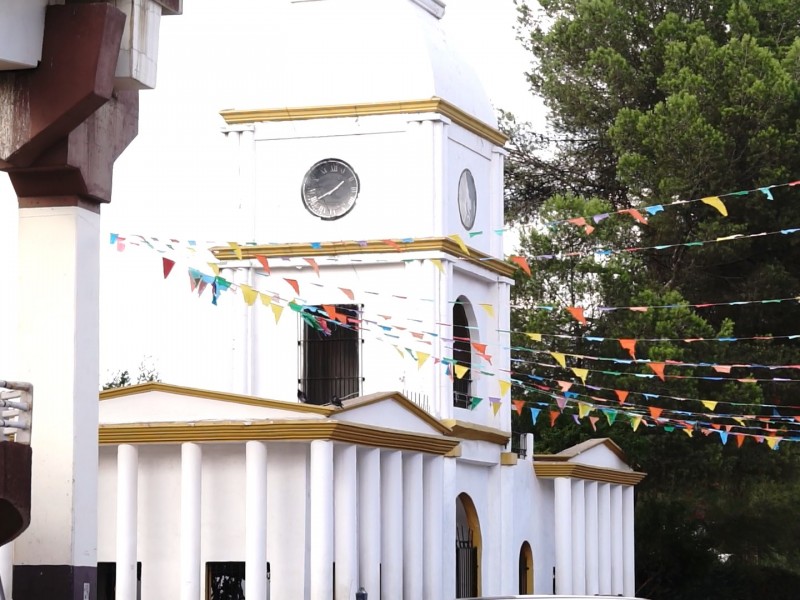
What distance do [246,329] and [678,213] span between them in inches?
518

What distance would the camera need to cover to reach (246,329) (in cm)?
2780

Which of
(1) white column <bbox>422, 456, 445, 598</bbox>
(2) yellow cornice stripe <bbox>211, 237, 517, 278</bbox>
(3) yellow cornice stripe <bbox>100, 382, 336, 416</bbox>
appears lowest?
(1) white column <bbox>422, 456, 445, 598</bbox>

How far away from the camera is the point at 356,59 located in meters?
27.3

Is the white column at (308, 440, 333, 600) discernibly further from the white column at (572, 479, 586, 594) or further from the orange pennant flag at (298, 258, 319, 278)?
the white column at (572, 479, 586, 594)

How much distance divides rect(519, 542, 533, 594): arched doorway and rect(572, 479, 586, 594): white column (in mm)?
922

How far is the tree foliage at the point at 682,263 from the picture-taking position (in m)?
36.0

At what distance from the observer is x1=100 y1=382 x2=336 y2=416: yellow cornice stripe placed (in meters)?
22.3

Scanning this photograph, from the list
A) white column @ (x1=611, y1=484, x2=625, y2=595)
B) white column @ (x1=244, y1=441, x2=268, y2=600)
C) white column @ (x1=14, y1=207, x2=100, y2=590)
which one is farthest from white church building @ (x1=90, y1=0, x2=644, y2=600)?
white column @ (x1=14, y1=207, x2=100, y2=590)

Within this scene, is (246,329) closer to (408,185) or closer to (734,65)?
(408,185)

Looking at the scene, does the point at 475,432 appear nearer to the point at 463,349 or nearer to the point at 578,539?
the point at 463,349

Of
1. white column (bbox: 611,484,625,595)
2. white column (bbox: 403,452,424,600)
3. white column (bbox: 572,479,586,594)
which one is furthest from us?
white column (bbox: 611,484,625,595)

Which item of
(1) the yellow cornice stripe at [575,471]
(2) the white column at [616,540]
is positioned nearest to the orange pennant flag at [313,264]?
(1) the yellow cornice stripe at [575,471]

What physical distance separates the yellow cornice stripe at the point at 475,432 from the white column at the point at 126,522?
17.6 feet

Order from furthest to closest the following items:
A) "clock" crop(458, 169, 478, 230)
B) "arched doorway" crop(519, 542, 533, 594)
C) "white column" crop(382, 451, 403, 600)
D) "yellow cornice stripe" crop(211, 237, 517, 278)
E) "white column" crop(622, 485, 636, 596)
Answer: "white column" crop(622, 485, 636, 596), "arched doorway" crop(519, 542, 533, 594), "clock" crop(458, 169, 478, 230), "yellow cornice stripe" crop(211, 237, 517, 278), "white column" crop(382, 451, 403, 600)
